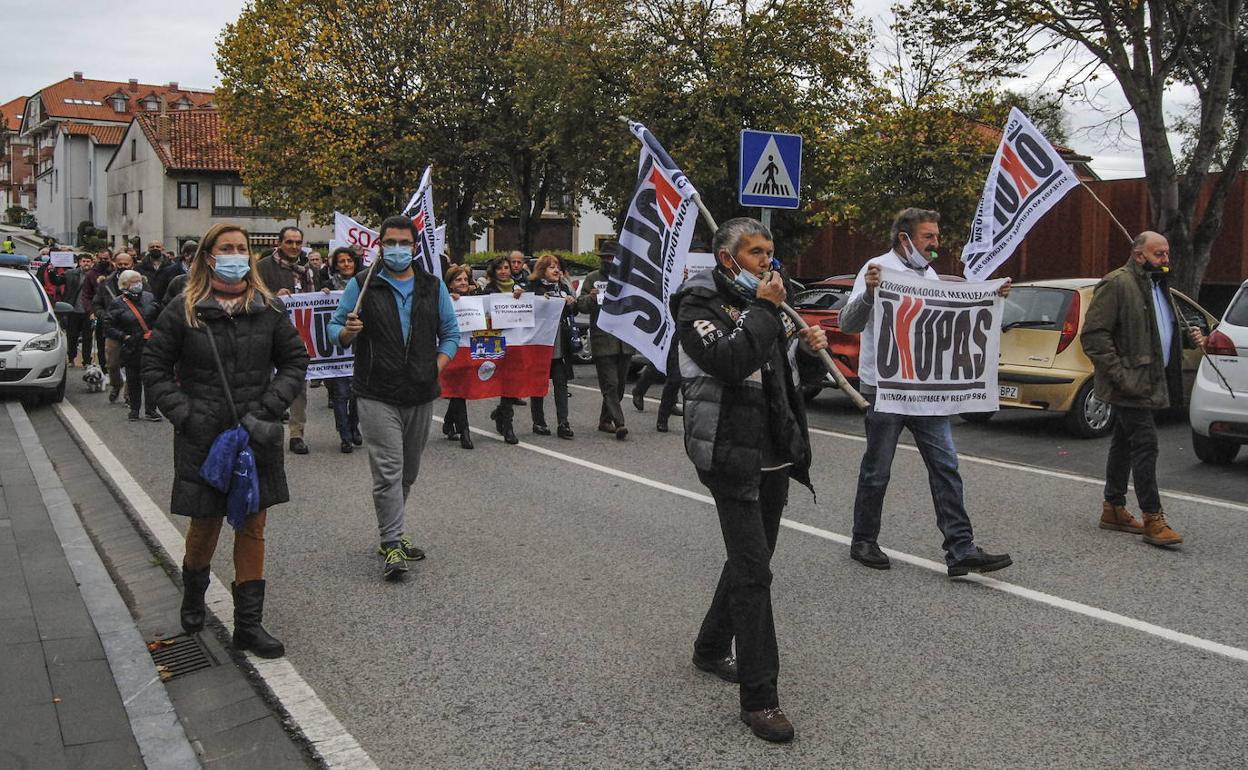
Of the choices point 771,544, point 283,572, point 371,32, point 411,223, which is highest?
point 371,32

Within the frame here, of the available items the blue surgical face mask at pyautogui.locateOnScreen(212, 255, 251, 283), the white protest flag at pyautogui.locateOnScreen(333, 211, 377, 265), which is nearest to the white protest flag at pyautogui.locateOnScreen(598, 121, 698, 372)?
the blue surgical face mask at pyautogui.locateOnScreen(212, 255, 251, 283)

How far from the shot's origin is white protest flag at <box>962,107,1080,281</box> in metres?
7.04

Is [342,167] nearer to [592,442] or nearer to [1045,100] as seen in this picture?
[1045,100]

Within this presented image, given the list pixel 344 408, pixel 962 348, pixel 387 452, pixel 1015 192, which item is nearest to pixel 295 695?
Result: pixel 387 452

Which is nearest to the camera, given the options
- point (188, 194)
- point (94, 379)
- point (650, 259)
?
point (650, 259)

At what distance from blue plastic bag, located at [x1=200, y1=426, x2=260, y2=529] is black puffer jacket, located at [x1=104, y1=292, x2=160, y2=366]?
8696mm

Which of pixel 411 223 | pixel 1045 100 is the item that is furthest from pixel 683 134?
pixel 411 223

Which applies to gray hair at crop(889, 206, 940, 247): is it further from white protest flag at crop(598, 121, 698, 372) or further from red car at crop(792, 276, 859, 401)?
red car at crop(792, 276, 859, 401)

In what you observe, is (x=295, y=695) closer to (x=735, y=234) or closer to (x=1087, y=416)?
(x=735, y=234)

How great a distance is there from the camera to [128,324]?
12.9m

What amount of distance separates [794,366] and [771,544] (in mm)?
677

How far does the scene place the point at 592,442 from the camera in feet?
37.3

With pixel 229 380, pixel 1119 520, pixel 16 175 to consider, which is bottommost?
pixel 1119 520

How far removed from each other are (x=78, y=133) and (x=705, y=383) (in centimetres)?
9263
